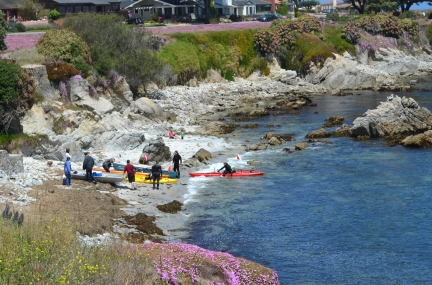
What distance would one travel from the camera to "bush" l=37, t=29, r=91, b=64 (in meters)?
59.2

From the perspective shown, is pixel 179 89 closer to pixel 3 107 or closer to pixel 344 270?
pixel 3 107

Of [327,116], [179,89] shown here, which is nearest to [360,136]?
[327,116]

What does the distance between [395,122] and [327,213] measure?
22711 mm

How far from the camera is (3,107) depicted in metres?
45.2

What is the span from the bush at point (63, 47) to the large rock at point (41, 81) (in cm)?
476

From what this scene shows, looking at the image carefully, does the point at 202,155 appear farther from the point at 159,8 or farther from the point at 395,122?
the point at 159,8

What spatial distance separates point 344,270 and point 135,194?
561 inches

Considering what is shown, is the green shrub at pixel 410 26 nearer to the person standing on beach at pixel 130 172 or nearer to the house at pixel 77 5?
the house at pixel 77 5

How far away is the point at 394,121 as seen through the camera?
184 ft

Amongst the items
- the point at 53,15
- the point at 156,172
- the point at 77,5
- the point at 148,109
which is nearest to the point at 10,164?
the point at 156,172

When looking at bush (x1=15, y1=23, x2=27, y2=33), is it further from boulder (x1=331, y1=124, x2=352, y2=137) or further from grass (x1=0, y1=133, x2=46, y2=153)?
boulder (x1=331, y1=124, x2=352, y2=137)

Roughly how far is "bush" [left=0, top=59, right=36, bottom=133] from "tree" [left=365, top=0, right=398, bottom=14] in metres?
94.2

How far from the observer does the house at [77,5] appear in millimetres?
103688

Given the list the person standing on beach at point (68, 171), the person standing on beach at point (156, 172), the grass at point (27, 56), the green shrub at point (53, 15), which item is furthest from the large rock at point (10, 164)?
the green shrub at point (53, 15)
